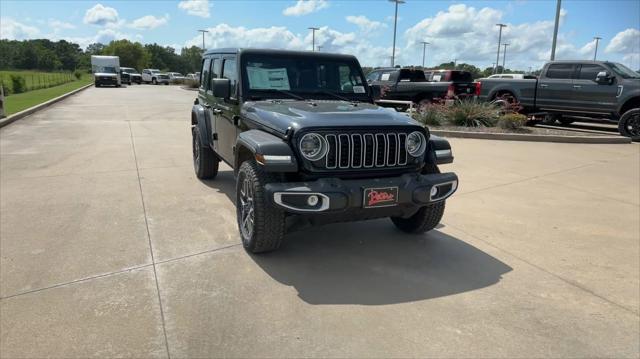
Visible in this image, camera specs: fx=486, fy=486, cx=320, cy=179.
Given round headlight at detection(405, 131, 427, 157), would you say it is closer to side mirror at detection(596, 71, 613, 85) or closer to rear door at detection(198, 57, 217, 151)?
rear door at detection(198, 57, 217, 151)

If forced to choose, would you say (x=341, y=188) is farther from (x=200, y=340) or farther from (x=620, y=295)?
(x=620, y=295)

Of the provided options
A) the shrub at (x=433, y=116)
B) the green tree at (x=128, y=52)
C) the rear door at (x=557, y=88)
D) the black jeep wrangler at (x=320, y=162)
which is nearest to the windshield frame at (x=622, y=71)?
the rear door at (x=557, y=88)

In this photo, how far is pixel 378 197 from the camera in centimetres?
373

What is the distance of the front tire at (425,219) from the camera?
14.6 feet

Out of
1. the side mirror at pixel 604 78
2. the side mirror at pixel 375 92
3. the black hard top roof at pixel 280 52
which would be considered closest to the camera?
the black hard top roof at pixel 280 52

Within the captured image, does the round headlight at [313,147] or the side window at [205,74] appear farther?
the side window at [205,74]

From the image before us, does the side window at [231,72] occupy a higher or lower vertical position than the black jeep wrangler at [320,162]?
higher

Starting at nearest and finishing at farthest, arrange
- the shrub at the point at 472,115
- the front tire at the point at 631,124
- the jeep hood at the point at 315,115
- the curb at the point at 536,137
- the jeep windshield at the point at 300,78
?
the jeep hood at the point at 315,115 < the jeep windshield at the point at 300,78 < the curb at the point at 536,137 < the front tire at the point at 631,124 < the shrub at the point at 472,115

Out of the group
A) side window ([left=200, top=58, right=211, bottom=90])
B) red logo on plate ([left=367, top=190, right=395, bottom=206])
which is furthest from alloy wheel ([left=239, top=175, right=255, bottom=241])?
side window ([left=200, top=58, right=211, bottom=90])

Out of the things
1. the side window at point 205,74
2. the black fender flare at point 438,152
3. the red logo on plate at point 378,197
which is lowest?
the red logo on plate at point 378,197

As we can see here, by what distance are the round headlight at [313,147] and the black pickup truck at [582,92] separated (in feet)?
36.1

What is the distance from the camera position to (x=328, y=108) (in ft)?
14.2

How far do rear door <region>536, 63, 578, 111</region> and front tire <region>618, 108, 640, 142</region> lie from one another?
1.31 m

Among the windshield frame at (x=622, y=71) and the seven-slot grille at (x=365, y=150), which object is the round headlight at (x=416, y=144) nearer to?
the seven-slot grille at (x=365, y=150)
